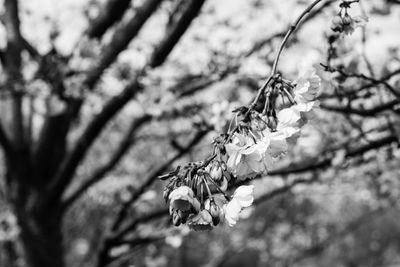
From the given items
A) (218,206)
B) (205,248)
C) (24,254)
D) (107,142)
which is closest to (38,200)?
(24,254)

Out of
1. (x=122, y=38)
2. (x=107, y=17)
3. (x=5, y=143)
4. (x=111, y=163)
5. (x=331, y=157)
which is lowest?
(x=331, y=157)

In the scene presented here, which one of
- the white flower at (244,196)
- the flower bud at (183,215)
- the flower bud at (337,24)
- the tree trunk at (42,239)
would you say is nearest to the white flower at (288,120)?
the white flower at (244,196)

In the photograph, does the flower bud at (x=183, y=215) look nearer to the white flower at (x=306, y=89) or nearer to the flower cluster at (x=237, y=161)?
the flower cluster at (x=237, y=161)

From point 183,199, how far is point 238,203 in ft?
0.53

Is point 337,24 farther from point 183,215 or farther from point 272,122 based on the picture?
point 183,215

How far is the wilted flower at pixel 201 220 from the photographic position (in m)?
1.03

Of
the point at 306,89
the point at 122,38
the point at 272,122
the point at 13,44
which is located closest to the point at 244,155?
the point at 272,122

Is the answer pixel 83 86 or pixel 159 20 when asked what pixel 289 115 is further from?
pixel 159 20

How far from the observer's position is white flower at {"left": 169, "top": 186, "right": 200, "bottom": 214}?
976mm

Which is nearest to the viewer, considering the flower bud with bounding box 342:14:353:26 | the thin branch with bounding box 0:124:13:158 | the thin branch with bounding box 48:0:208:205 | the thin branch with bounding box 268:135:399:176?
the flower bud with bounding box 342:14:353:26

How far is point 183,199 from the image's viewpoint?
98cm

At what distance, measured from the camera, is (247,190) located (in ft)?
3.56

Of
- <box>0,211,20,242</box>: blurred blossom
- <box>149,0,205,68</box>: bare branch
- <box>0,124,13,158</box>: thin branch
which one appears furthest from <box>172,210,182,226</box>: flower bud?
<box>0,211,20,242</box>: blurred blossom

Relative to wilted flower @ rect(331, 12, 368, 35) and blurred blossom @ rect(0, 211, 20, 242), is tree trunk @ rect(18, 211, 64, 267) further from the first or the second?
wilted flower @ rect(331, 12, 368, 35)
